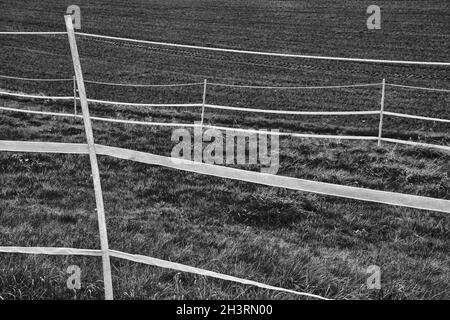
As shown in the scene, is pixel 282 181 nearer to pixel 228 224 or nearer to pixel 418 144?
pixel 228 224

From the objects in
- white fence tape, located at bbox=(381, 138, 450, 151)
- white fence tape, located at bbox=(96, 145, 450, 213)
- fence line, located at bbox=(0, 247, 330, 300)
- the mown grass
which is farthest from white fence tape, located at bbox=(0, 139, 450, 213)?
white fence tape, located at bbox=(381, 138, 450, 151)

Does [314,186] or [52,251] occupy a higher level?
[314,186]

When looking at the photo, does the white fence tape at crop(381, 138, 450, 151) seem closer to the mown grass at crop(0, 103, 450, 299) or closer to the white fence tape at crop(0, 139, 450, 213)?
the mown grass at crop(0, 103, 450, 299)

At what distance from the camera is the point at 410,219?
244 inches

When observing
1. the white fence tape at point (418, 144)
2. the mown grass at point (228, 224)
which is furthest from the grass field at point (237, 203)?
the white fence tape at point (418, 144)

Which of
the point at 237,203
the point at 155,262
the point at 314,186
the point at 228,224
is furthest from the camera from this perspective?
the point at 237,203

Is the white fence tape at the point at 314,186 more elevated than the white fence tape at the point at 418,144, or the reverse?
the white fence tape at the point at 314,186

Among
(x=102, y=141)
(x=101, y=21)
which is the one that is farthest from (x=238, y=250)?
(x=101, y=21)

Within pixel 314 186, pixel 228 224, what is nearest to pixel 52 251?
pixel 314 186

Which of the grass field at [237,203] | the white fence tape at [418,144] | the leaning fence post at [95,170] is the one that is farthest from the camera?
the white fence tape at [418,144]

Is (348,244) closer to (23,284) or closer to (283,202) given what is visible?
(283,202)

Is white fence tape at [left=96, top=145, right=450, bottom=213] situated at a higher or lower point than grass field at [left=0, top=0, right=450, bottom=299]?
higher

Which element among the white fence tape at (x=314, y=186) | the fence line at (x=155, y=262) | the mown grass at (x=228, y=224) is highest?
Answer: the white fence tape at (x=314, y=186)

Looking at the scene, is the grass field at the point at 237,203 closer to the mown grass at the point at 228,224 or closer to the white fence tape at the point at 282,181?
the mown grass at the point at 228,224
